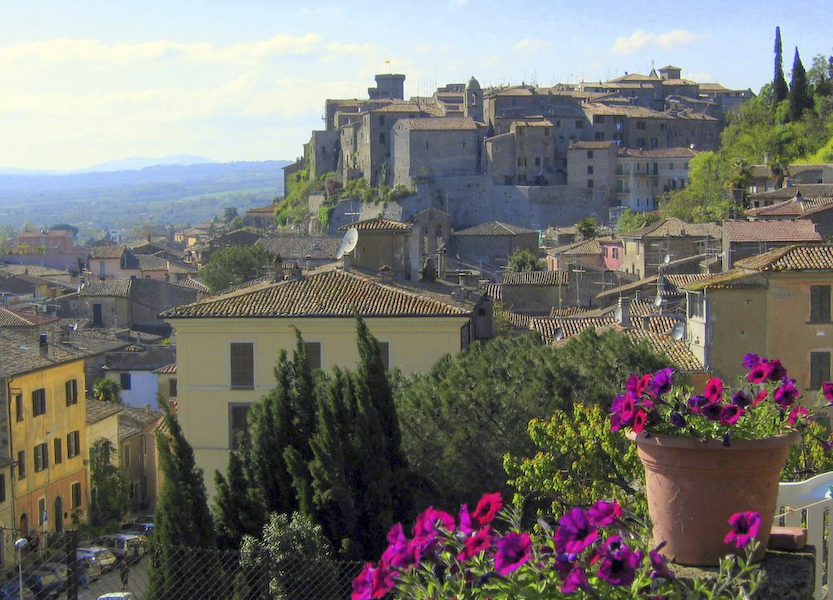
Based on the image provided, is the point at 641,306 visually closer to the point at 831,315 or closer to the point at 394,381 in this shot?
the point at 831,315

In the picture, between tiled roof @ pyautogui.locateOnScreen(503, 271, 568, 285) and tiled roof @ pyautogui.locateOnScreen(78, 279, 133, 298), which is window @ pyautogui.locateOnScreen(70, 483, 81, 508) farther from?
tiled roof @ pyautogui.locateOnScreen(78, 279, 133, 298)

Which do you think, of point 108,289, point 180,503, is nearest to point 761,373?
point 180,503

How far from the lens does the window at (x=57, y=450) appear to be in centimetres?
3087

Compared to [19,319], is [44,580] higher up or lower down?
higher up

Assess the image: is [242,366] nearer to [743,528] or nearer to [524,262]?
[743,528]

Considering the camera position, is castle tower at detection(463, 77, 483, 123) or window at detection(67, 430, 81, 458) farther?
castle tower at detection(463, 77, 483, 123)

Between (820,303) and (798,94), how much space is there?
211 ft

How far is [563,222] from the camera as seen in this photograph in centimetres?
9569

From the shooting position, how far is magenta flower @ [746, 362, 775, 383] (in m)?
6.14

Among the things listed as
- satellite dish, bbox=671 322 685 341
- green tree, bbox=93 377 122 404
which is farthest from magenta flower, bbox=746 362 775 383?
green tree, bbox=93 377 122 404

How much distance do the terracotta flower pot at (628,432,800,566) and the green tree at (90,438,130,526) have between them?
27905 millimetres

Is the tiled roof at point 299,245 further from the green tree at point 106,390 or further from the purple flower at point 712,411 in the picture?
the purple flower at point 712,411

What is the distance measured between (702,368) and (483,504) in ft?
56.3

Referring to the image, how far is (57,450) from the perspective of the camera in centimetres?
3116
